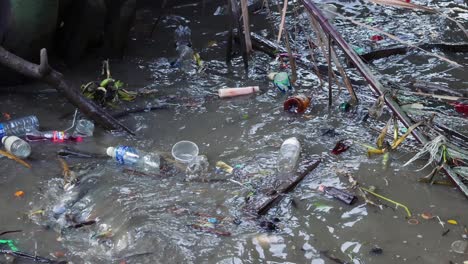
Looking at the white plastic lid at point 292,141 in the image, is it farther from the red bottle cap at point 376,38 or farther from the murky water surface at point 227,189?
the red bottle cap at point 376,38

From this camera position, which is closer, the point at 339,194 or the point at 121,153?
the point at 339,194

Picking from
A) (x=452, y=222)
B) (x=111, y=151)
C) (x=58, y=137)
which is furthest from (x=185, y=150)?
(x=452, y=222)

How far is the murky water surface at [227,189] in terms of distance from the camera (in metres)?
2.82

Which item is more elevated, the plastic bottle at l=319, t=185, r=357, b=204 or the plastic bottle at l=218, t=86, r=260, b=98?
the plastic bottle at l=319, t=185, r=357, b=204

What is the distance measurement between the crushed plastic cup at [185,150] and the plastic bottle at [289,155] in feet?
1.99

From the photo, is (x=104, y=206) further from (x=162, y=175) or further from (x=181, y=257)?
(x=181, y=257)

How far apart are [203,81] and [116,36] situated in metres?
1.00

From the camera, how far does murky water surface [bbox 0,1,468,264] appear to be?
2.82 metres

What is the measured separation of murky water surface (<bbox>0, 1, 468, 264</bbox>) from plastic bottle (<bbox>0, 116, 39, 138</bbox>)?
9 cm

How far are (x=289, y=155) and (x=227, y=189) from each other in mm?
540

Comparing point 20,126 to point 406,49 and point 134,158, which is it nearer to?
point 134,158

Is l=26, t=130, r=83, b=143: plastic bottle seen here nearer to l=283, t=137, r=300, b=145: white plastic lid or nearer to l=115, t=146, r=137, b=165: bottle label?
l=115, t=146, r=137, b=165: bottle label

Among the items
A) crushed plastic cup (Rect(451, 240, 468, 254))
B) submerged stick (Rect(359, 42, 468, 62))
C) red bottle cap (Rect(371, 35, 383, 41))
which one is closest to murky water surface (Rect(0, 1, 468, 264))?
crushed plastic cup (Rect(451, 240, 468, 254))

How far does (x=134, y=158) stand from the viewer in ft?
11.8
